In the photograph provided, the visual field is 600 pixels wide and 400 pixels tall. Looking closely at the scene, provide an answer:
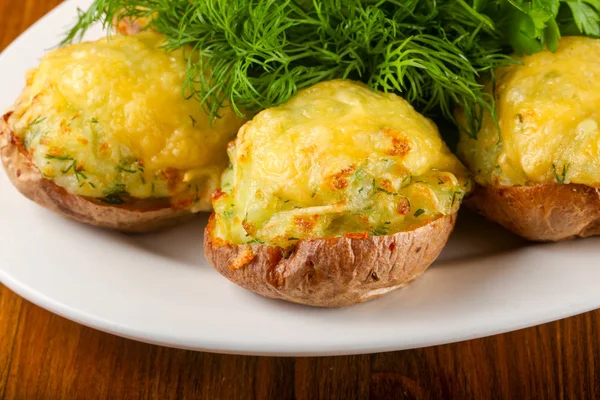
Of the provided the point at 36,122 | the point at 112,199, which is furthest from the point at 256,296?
the point at 36,122

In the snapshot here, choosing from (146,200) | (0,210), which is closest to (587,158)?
(146,200)

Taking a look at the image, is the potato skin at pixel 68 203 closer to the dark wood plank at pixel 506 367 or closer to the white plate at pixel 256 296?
the white plate at pixel 256 296

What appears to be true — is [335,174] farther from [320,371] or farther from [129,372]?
[129,372]

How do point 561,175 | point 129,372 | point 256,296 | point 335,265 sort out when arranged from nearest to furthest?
point 335,265 < point 561,175 < point 256,296 < point 129,372

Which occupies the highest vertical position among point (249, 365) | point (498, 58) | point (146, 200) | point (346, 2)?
point (346, 2)

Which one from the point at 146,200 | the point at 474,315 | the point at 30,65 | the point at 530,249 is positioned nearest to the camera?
the point at 474,315

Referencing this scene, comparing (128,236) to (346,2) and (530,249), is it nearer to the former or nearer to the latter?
(346,2)

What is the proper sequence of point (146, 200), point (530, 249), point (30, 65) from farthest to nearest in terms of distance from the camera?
point (30, 65) → point (146, 200) → point (530, 249)
